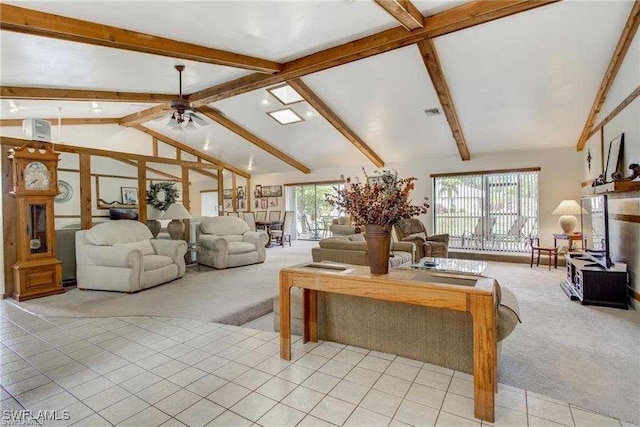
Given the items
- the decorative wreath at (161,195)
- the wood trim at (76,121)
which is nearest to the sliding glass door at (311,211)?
the decorative wreath at (161,195)

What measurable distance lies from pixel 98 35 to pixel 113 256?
2660mm

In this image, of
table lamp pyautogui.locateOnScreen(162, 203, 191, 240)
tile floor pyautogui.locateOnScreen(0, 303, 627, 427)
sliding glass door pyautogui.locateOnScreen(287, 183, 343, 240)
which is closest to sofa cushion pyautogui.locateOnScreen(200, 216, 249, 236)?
table lamp pyautogui.locateOnScreen(162, 203, 191, 240)

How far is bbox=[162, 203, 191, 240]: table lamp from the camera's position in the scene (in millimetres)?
5191

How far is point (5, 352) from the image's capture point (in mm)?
2469

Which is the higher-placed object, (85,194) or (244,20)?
(244,20)

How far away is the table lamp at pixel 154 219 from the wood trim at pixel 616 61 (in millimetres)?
7282

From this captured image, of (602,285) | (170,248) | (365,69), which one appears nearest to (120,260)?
(170,248)

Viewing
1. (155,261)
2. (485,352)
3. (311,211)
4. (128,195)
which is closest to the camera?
(485,352)

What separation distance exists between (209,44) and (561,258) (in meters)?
6.83

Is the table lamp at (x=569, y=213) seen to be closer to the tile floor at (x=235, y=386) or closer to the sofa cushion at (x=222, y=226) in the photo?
the tile floor at (x=235, y=386)

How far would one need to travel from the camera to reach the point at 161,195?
20.2ft

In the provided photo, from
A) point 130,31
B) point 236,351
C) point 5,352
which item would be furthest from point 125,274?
point 130,31

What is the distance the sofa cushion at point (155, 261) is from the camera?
4.36 metres

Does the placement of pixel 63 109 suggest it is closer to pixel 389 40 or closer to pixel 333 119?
pixel 333 119
